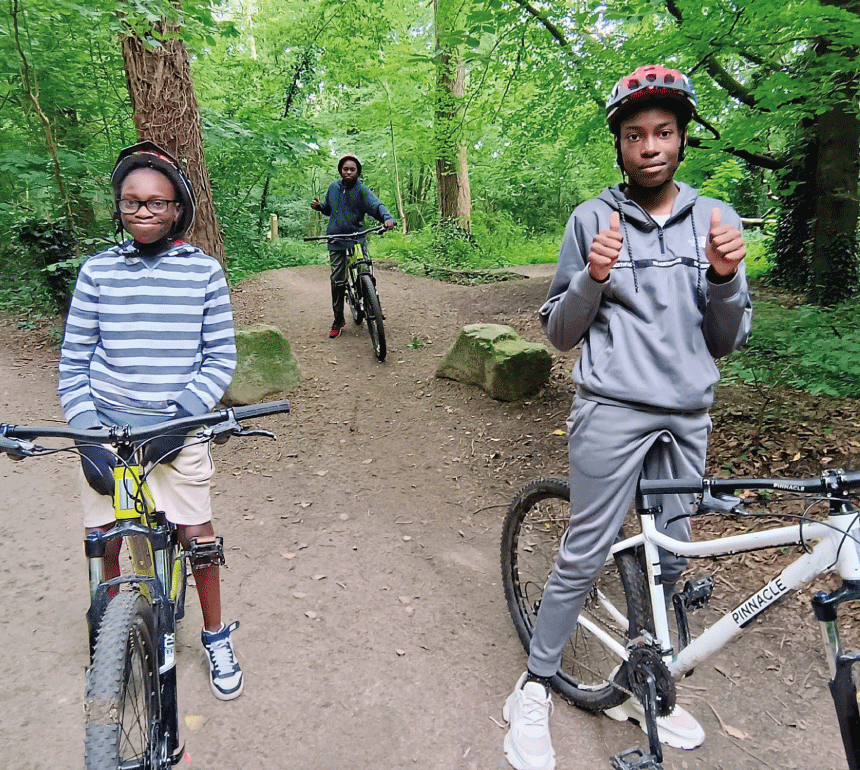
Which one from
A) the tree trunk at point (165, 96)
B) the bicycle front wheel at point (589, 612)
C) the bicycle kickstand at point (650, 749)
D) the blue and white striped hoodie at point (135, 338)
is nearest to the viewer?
the bicycle kickstand at point (650, 749)

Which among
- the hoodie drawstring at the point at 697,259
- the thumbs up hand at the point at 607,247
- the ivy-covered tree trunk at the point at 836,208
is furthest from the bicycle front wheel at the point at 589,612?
the ivy-covered tree trunk at the point at 836,208

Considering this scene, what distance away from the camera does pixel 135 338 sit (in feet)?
7.55

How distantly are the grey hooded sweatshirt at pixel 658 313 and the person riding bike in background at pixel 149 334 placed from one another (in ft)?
4.76

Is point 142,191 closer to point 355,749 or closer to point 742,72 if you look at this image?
point 355,749

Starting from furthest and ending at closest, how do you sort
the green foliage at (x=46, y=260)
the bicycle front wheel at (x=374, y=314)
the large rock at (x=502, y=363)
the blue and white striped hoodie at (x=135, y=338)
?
the green foliage at (x=46, y=260) < the bicycle front wheel at (x=374, y=314) < the large rock at (x=502, y=363) < the blue and white striped hoodie at (x=135, y=338)

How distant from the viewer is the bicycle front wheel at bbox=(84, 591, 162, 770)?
1429mm

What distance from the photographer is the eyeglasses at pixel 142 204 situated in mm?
2254

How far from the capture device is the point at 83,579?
353cm

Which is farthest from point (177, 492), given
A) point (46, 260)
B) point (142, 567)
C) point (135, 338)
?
point (46, 260)

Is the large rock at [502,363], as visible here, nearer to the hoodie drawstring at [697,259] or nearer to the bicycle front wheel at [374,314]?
the bicycle front wheel at [374,314]

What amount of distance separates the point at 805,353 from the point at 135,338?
4.87 meters

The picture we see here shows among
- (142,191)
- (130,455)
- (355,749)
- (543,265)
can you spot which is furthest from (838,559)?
(543,265)

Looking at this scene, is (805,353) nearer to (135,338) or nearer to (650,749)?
(650,749)

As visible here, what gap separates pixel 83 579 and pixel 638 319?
3.47m
